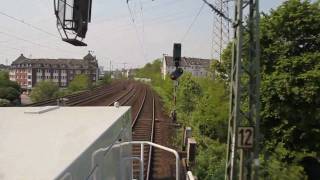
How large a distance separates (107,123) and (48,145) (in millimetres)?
1784

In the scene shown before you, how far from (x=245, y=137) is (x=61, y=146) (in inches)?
259

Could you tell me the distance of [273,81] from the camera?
18.1 meters

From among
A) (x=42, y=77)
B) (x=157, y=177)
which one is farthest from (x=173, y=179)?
(x=42, y=77)

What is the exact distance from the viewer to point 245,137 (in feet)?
32.9

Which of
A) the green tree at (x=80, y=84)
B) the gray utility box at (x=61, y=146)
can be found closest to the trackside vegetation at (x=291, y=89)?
the gray utility box at (x=61, y=146)

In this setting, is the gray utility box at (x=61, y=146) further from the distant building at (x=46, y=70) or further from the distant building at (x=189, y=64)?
the distant building at (x=46, y=70)

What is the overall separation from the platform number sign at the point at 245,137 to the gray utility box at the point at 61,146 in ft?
12.0

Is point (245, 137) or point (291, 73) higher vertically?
point (291, 73)

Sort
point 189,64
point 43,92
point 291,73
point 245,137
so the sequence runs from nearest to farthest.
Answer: point 245,137, point 291,73, point 43,92, point 189,64

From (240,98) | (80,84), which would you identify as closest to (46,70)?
(80,84)

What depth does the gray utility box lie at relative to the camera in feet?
10.6

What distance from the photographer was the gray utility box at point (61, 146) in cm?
324

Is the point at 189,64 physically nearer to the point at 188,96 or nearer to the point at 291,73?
the point at 188,96

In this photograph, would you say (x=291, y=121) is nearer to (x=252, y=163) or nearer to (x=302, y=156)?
(x=302, y=156)
